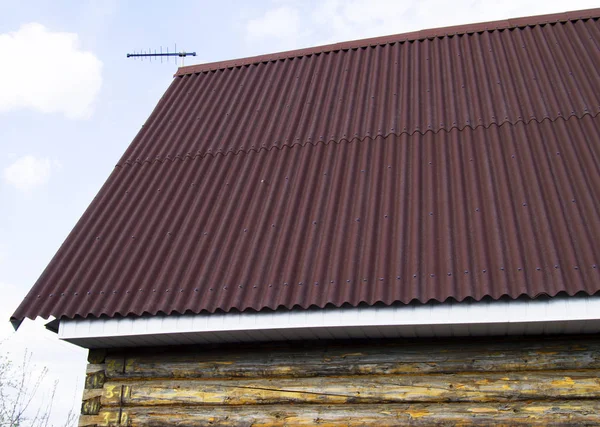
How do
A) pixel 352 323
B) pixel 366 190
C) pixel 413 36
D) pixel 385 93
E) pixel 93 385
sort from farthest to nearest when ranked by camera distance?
pixel 413 36 < pixel 385 93 < pixel 366 190 < pixel 93 385 < pixel 352 323

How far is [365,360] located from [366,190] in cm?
169

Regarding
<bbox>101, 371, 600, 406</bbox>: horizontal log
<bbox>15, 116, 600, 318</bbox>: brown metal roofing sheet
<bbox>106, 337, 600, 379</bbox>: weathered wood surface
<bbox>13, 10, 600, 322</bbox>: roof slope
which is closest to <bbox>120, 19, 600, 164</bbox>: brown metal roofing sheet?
<bbox>13, 10, 600, 322</bbox>: roof slope

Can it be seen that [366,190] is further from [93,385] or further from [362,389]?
[93,385]

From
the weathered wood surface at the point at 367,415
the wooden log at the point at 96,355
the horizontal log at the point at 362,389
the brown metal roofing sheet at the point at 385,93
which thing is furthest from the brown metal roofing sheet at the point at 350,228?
the weathered wood surface at the point at 367,415

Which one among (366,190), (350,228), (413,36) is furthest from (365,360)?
(413,36)

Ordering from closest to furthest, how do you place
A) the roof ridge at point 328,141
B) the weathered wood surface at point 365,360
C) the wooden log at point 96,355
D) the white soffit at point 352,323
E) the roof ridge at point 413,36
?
the white soffit at point 352,323, the weathered wood surface at point 365,360, the wooden log at point 96,355, the roof ridge at point 328,141, the roof ridge at point 413,36

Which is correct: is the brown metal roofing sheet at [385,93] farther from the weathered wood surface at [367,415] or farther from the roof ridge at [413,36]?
the weathered wood surface at [367,415]

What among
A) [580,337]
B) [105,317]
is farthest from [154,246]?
[580,337]

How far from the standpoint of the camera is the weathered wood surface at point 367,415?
15.5 ft

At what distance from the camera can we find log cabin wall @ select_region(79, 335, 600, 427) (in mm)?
4797

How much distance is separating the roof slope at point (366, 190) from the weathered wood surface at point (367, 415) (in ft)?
2.96

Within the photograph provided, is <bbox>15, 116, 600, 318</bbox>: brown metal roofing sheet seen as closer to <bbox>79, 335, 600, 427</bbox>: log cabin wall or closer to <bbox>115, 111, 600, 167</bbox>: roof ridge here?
<bbox>115, 111, 600, 167</bbox>: roof ridge

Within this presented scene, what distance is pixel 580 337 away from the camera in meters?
4.85

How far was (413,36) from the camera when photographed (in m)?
9.16
